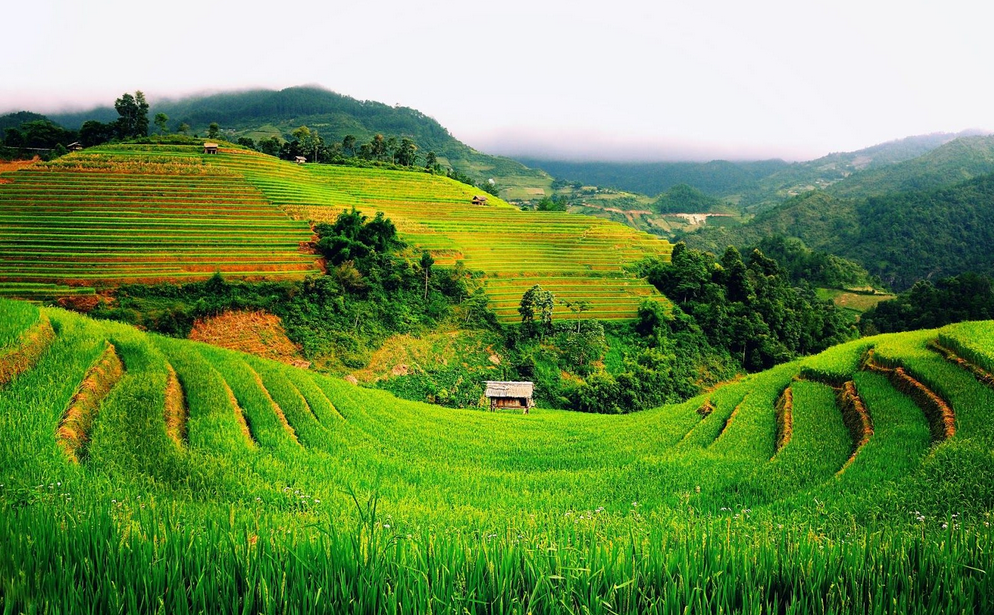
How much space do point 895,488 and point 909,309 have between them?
6689 centimetres

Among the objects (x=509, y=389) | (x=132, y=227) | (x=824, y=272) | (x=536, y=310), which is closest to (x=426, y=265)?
(x=536, y=310)

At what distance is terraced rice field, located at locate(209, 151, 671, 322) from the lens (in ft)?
165

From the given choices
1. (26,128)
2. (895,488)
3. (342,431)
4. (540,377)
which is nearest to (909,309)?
(540,377)

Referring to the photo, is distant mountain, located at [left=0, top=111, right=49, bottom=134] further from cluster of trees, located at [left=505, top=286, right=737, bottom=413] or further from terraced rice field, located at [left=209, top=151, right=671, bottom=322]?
cluster of trees, located at [left=505, top=286, right=737, bottom=413]

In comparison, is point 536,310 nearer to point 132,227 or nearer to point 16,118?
Result: point 132,227

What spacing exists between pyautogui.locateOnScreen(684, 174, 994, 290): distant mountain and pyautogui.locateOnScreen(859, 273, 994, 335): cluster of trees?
168 ft

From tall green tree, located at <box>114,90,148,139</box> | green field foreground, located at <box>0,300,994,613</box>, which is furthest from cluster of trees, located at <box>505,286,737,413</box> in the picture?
tall green tree, located at <box>114,90,148,139</box>

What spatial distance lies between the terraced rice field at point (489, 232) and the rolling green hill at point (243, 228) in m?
0.23

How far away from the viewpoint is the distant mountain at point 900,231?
10225 cm

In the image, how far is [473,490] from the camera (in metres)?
10.0

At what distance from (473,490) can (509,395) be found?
21.1 m

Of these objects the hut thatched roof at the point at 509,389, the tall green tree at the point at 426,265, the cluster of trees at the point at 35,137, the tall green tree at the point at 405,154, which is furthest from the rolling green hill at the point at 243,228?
the cluster of trees at the point at 35,137

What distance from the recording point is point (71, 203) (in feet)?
140

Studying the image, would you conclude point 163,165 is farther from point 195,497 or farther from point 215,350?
point 195,497
